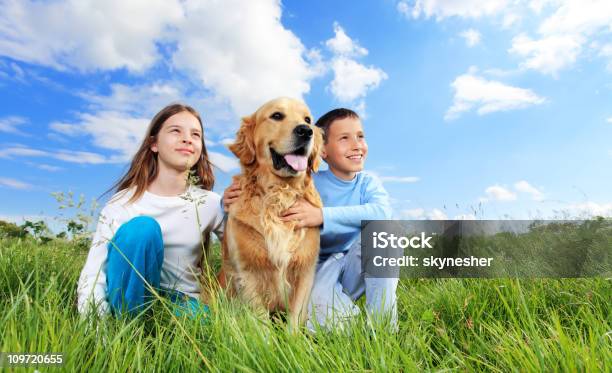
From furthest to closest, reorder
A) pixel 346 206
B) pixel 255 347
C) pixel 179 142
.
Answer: pixel 179 142, pixel 346 206, pixel 255 347

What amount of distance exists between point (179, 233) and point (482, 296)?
225cm

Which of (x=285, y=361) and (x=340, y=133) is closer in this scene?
(x=285, y=361)

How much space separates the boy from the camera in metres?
3.09

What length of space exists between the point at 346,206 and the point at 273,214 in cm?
50

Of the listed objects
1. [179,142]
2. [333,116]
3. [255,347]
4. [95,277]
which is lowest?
[255,347]

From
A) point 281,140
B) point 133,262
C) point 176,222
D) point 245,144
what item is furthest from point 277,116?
point 133,262

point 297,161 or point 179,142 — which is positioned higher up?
point 179,142

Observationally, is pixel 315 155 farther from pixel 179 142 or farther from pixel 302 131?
pixel 179 142

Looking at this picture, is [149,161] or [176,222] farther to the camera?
[149,161]

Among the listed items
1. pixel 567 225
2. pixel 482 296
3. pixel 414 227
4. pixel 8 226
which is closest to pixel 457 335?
pixel 482 296

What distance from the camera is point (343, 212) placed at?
10.0 ft

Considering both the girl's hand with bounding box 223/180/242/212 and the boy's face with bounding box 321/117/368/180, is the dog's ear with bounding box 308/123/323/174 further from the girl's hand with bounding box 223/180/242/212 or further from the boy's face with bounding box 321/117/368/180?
the girl's hand with bounding box 223/180/242/212

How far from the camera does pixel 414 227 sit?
4.09m

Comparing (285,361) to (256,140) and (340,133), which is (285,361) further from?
(340,133)
